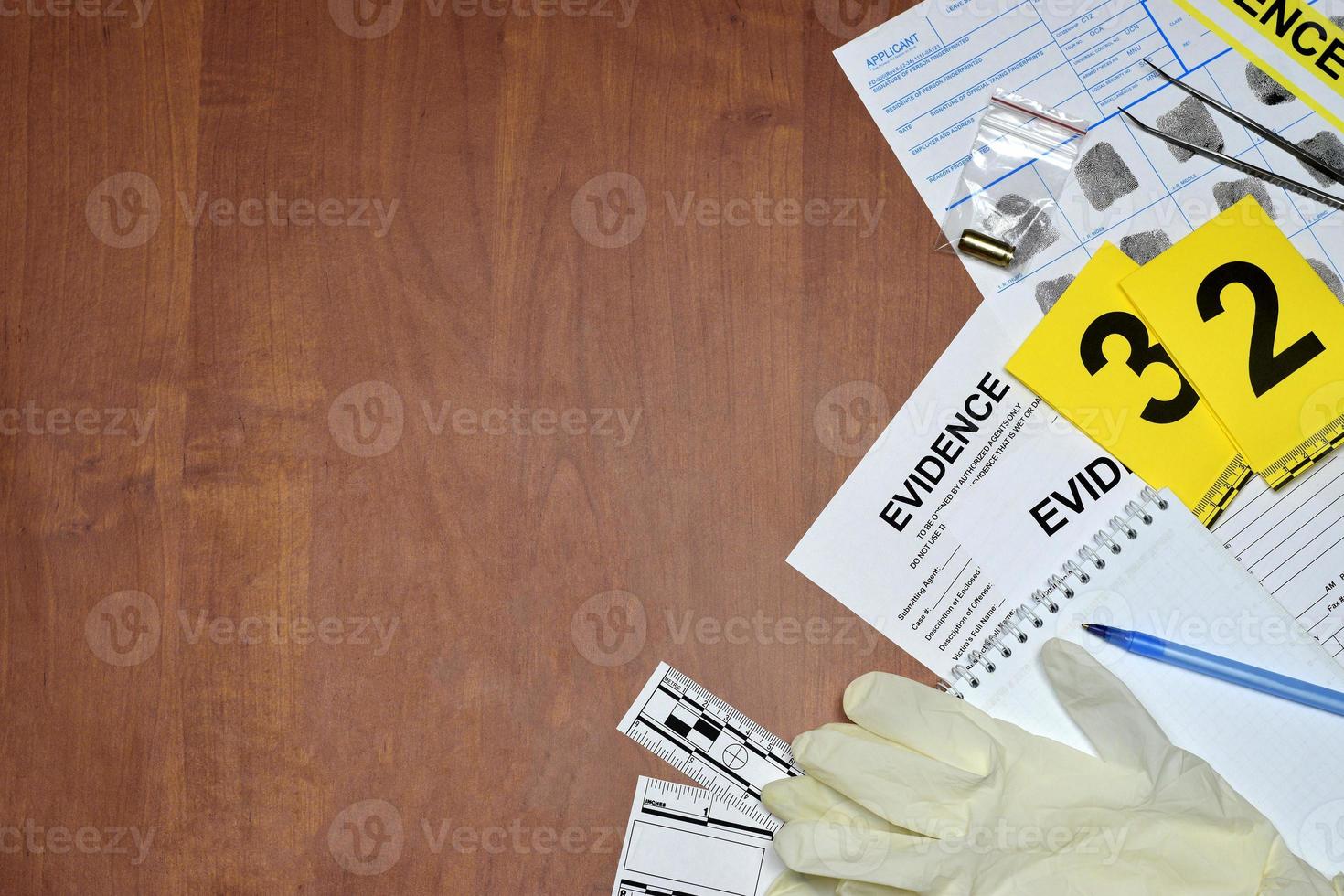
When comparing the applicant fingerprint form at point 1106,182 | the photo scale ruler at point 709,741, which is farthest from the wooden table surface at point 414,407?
the applicant fingerprint form at point 1106,182

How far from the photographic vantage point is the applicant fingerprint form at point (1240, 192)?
2.61 ft

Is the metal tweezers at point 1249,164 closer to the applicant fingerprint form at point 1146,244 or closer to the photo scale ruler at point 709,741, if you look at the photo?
the applicant fingerprint form at point 1146,244

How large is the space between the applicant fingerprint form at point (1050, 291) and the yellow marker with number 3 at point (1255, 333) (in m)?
0.05

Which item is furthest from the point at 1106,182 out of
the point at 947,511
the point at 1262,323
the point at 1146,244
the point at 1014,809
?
the point at 1014,809

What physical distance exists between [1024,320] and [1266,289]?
0.19 metres

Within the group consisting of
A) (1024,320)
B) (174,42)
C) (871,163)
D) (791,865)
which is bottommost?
(791,865)

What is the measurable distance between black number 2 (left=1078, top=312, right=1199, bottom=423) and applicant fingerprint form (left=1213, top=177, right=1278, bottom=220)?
12 centimetres

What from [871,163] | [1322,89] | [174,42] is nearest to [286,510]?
[174,42]

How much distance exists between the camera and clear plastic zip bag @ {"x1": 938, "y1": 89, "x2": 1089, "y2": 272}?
794mm

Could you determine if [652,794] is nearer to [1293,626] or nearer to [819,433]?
[819,433]

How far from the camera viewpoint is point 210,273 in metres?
0.79

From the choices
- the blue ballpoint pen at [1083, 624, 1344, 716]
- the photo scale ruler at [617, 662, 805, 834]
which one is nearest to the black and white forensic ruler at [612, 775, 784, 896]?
the photo scale ruler at [617, 662, 805, 834]

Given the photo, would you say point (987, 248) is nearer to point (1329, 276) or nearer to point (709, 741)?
point (1329, 276)

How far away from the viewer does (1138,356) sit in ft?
2.56
